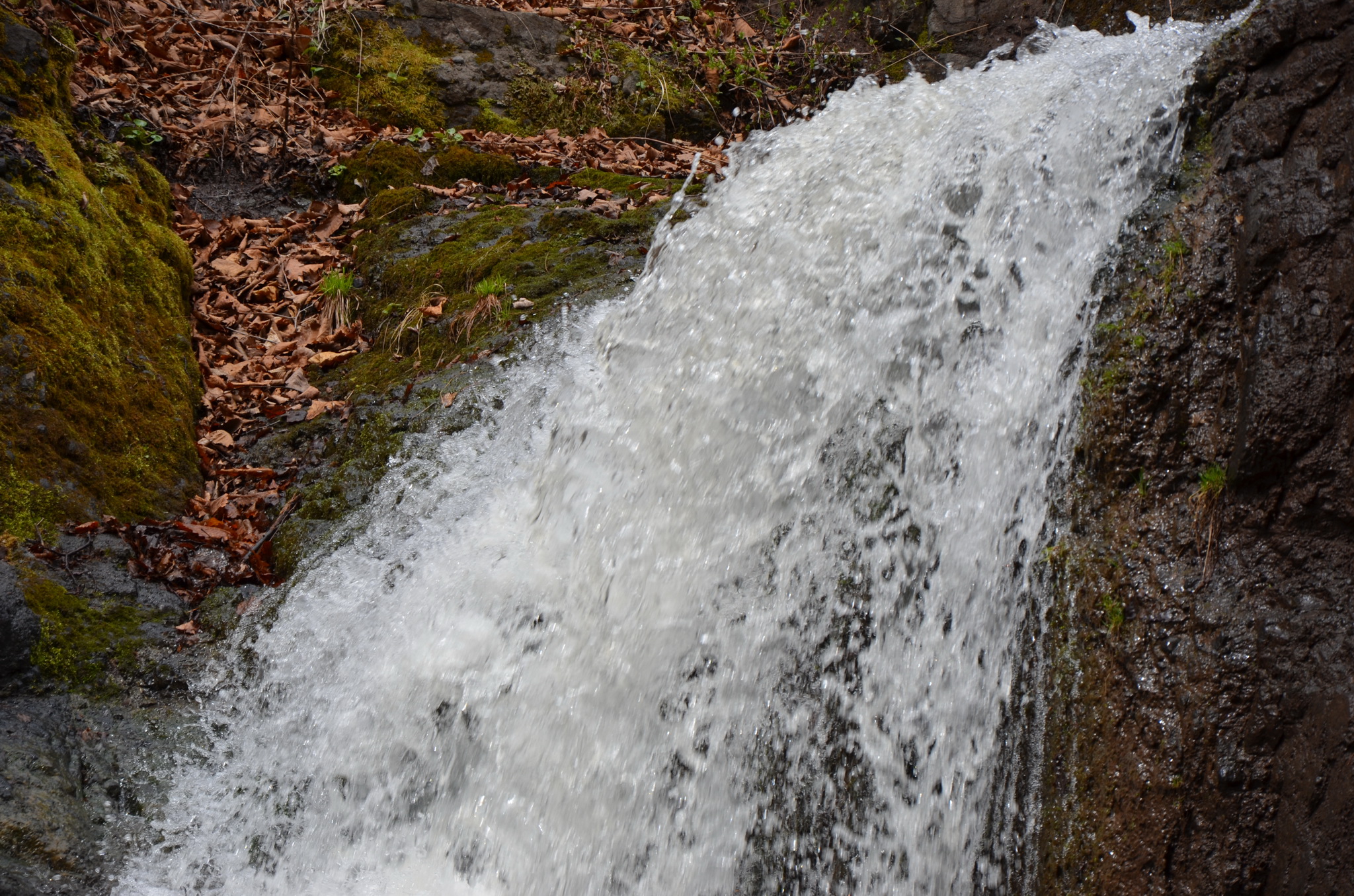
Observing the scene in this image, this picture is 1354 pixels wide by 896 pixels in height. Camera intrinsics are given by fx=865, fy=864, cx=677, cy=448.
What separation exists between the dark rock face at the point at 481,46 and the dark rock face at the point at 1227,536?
17.4ft

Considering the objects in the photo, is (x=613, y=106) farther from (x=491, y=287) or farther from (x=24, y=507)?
(x=24, y=507)

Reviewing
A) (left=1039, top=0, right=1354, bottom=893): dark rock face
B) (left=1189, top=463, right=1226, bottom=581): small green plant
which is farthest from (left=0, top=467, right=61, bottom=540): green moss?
(left=1189, top=463, right=1226, bottom=581): small green plant

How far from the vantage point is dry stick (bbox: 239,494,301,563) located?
350 centimetres

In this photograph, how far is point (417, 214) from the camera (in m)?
5.15

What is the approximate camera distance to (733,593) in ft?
10.1

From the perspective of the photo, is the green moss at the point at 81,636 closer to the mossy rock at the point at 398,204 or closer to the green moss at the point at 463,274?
the green moss at the point at 463,274

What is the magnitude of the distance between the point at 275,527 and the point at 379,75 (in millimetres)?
4198

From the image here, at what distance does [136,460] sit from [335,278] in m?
1.51

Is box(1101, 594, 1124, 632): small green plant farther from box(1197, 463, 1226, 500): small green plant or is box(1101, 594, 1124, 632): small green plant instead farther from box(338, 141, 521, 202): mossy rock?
box(338, 141, 521, 202): mossy rock

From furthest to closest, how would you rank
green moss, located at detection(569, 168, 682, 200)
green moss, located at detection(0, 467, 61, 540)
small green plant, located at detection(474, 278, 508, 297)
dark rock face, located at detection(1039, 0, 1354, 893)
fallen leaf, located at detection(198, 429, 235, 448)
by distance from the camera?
green moss, located at detection(569, 168, 682, 200) → small green plant, located at detection(474, 278, 508, 297) → fallen leaf, located at detection(198, 429, 235, 448) → green moss, located at detection(0, 467, 61, 540) → dark rock face, located at detection(1039, 0, 1354, 893)

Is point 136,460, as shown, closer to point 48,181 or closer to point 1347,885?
point 48,181

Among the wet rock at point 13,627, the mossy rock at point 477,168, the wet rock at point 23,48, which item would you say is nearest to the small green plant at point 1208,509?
the wet rock at point 13,627

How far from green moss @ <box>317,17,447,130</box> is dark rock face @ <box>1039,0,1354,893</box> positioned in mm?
5283

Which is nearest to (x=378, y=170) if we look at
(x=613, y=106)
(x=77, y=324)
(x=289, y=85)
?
(x=289, y=85)
